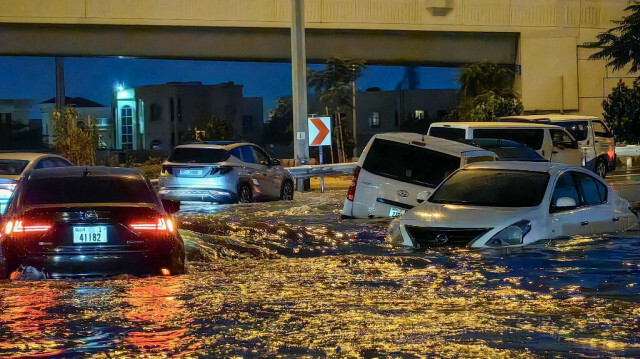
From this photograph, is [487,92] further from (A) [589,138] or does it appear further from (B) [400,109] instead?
(A) [589,138]

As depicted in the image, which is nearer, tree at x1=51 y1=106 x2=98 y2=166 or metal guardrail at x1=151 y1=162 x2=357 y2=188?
metal guardrail at x1=151 y1=162 x2=357 y2=188

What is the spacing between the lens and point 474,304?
9664mm

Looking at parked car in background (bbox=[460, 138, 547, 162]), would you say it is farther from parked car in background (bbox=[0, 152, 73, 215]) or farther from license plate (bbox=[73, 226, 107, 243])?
license plate (bbox=[73, 226, 107, 243])

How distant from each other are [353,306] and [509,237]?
3.47 meters

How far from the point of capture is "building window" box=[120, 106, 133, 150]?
44.2m

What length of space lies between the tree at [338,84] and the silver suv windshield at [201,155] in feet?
58.8

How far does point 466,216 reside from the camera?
12.7 meters

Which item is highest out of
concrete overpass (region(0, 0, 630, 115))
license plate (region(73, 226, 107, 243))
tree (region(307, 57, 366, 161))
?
concrete overpass (region(0, 0, 630, 115))

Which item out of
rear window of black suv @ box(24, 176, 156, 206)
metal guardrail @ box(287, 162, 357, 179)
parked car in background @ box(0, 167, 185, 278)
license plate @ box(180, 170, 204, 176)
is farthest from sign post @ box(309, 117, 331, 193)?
parked car in background @ box(0, 167, 185, 278)

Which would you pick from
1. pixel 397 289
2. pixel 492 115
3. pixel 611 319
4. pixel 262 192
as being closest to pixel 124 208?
pixel 397 289

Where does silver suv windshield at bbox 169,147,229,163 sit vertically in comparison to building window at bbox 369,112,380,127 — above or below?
below

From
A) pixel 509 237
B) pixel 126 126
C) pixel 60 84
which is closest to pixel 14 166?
pixel 509 237

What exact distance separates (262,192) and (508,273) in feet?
40.9

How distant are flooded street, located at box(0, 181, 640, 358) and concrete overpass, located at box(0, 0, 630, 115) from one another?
79.7ft
